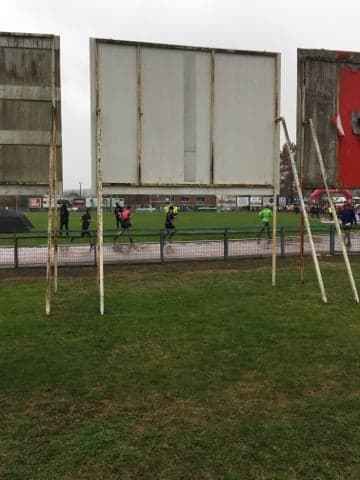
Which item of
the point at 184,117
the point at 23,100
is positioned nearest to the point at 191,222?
the point at 184,117

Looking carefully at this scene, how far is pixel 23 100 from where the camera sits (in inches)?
414

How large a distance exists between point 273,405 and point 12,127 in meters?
8.20

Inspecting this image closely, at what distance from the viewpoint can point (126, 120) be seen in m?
10.7

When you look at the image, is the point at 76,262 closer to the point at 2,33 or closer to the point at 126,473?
the point at 2,33

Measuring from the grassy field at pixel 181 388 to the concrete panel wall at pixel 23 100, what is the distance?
3.01 metres

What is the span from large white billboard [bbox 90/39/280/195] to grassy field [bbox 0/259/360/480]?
2780 millimetres

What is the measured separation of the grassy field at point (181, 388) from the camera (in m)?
4.03

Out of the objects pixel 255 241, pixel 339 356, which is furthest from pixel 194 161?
pixel 255 241

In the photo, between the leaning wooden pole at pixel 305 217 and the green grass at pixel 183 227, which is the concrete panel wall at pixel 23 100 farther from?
the green grass at pixel 183 227

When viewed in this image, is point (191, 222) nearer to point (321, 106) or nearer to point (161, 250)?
point (161, 250)

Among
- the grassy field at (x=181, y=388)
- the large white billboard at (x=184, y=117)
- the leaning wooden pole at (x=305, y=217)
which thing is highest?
the large white billboard at (x=184, y=117)

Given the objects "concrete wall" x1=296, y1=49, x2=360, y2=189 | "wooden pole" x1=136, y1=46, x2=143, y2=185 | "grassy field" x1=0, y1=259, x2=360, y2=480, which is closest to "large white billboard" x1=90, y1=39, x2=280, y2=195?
"wooden pole" x1=136, y1=46, x2=143, y2=185

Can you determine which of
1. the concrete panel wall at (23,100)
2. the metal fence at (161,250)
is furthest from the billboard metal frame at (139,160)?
the metal fence at (161,250)

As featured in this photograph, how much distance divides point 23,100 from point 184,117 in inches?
138
